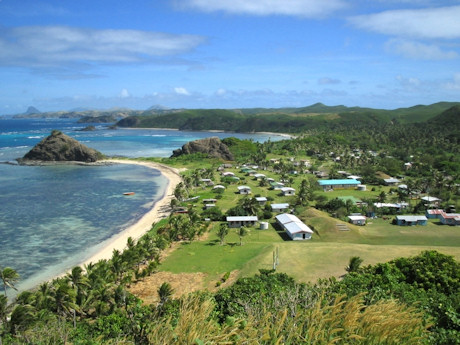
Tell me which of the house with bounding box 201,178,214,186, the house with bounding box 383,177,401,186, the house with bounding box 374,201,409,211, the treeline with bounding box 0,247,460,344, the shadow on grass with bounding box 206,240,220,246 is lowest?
the shadow on grass with bounding box 206,240,220,246

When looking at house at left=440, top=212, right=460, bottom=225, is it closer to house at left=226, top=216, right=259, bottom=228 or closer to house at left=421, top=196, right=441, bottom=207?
house at left=421, top=196, right=441, bottom=207

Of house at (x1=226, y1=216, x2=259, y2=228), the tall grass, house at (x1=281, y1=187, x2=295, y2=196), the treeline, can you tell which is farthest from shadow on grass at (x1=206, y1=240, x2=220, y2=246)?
the tall grass

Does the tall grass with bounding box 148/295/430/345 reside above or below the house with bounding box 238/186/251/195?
above

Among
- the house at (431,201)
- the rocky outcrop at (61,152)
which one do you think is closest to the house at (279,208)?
the house at (431,201)

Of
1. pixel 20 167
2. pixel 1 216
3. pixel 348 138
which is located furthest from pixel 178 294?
pixel 348 138

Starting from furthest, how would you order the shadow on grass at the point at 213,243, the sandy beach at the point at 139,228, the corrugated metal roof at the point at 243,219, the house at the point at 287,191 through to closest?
the house at the point at 287,191, the corrugated metal roof at the point at 243,219, the shadow on grass at the point at 213,243, the sandy beach at the point at 139,228

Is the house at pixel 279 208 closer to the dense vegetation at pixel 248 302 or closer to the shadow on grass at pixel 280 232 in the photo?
the dense vegetation at pixel 248 302

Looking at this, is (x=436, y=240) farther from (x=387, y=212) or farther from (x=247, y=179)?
(x=247, y=179)
